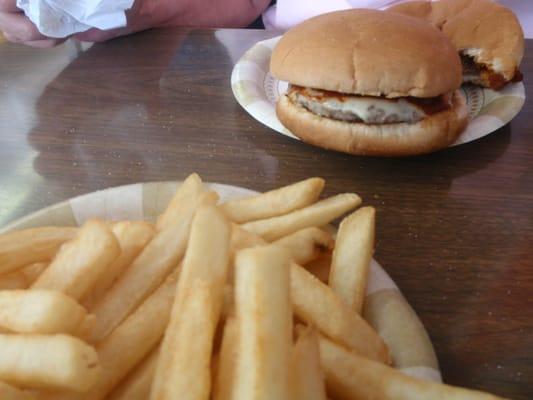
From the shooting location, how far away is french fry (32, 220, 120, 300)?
26.0 inches

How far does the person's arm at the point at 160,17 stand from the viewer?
1914mm

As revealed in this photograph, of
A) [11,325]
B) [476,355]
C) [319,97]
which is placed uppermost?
[11,325]

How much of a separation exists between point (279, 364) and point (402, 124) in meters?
0.96

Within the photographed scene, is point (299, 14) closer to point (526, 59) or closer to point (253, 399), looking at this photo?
point (526, 59)

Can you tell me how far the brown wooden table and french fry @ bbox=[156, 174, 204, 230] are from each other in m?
0.44

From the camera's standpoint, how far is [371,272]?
0.83 meters

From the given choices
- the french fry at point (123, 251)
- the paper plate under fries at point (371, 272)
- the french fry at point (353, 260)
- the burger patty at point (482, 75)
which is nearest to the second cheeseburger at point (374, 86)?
the burger patty at point (482, 75)

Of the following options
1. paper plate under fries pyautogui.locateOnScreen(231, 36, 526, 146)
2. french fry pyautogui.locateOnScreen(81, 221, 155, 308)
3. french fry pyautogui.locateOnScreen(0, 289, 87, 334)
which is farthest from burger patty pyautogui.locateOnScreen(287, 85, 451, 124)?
french fry pyautogui.locateOnScreen(0, 289, 87, 334)

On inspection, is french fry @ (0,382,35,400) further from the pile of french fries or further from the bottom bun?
the bottom bun

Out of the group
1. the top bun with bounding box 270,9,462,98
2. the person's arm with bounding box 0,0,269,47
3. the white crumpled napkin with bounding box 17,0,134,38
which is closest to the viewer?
the top bun with bounding box 270,9,462,98

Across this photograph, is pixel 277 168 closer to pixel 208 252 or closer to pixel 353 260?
pixel 353 260

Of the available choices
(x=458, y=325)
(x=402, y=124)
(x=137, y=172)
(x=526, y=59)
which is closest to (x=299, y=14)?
(x=526, y=59)

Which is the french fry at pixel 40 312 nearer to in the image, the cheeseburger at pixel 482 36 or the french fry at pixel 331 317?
the french fry at pixel 331 317

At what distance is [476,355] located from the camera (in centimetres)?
86
